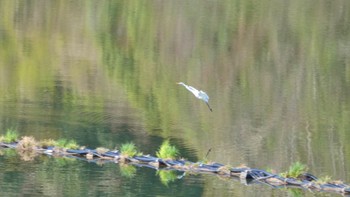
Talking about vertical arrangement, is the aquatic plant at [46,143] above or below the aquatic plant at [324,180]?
above

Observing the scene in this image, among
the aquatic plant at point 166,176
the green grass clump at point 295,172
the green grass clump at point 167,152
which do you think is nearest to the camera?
the aquatic plant at point 166,176

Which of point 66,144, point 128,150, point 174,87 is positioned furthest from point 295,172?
point 174,87

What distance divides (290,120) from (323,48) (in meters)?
10.3

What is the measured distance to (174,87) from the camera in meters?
20.8

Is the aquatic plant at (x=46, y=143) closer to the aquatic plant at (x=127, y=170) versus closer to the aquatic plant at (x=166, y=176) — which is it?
the aquatic plant at (x=127, y=170)

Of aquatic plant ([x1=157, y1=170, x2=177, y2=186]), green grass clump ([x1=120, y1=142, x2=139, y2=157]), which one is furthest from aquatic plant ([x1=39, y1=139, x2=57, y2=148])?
aquatic plant ([x1=157, y1=170, x2=177, y2=186])

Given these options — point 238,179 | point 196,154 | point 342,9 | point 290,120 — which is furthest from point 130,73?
point 342,9

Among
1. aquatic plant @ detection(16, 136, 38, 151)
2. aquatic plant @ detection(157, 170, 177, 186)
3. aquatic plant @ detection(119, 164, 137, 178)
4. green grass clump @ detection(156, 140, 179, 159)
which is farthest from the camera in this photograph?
aquatic plant @ detection(16, 136, 38, 151)

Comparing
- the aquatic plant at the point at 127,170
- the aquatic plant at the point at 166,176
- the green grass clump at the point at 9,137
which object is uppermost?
the green grass clump at the point at 9,137

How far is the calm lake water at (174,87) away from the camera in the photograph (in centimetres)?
1245

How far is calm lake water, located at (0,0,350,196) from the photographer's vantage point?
1245cm

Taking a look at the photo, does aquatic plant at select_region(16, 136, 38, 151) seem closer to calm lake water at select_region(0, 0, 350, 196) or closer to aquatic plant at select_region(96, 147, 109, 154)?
calm lake water at select_region(0, 0, 350, 196)

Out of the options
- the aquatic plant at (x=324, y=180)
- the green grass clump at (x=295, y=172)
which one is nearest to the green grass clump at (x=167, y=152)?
the green grass clump at (x=295, y=172)

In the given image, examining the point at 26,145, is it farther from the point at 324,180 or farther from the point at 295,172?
the point at 324,180
